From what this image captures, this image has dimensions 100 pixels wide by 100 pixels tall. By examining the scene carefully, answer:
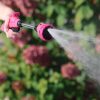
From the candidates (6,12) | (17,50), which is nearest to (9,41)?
(17,50)

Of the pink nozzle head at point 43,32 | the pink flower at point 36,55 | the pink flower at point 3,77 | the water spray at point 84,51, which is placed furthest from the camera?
the pink flower at point 3,77

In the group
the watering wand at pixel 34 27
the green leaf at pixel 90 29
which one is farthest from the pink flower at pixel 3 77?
the watering wand at pixel 34 27

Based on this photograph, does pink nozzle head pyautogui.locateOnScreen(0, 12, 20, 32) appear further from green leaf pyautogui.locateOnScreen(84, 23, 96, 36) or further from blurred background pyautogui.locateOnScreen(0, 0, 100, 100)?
green leaf pyautogui.locateOnScreen(84, 23, 96, 36)

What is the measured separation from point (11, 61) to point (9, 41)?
0.16m

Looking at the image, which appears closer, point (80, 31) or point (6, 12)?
point (6, 12)

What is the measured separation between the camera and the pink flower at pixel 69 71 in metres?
3.91

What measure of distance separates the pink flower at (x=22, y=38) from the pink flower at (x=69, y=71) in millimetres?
355

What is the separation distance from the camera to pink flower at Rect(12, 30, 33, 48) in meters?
3.96

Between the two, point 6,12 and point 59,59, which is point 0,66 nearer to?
point 59,59

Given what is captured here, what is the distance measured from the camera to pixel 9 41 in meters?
4.10

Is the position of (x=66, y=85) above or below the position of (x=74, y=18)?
below

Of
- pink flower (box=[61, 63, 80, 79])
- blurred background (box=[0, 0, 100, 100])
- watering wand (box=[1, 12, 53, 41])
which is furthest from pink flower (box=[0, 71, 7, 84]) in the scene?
watering wand (box=[1, 12, 53, 41])

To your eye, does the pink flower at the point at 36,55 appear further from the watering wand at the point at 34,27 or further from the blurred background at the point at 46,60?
the watering wand at the point at 34,27

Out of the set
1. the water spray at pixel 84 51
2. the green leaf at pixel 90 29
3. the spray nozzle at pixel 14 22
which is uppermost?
the green leaf at pixel 90 29
